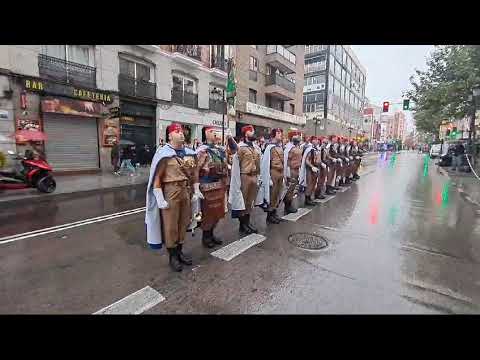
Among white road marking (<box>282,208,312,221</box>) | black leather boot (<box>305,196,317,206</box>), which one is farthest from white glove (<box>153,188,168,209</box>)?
black leather boot (<box>305,196,317,206</box>)

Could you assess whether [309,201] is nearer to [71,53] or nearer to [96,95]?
[96,95]

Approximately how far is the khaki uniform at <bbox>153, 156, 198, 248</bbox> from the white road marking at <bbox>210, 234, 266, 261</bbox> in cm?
82

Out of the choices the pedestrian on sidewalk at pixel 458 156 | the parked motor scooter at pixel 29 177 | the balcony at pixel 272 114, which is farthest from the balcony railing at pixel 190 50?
the pedestrian on sidewalk at pixel 458 156

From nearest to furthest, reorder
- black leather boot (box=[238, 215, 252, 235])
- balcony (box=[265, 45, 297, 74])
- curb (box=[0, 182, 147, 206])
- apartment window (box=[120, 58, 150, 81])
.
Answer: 1. black leather boot (box=[238, 215, 252, 235])
2. curb (box=[0, 182, 147, 206])
3. apartment window (box=[120, 58, 150, 81])
4. balcony (box=[265, 45, 297, 74])

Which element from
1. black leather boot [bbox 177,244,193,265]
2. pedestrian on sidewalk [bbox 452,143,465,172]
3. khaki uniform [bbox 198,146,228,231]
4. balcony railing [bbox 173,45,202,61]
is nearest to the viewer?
black leather boot [bbox 177,244,193,265]

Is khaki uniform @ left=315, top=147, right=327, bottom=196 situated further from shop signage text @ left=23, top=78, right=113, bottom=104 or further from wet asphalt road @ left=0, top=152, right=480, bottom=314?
shop signage text @ left=23, top=78, right=113, bottom=104

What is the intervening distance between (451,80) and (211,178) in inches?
838

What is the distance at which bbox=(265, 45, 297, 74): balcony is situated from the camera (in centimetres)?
2547

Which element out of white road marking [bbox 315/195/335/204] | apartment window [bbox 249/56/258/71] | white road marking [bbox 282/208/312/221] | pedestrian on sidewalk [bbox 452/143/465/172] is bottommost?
white road marking [bbox 282/208/312/221]

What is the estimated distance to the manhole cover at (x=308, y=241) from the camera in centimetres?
442

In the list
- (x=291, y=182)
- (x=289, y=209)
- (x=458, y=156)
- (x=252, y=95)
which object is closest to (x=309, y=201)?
(x=289, y=209)

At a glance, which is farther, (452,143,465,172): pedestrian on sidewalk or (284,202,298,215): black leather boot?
A: (452,143,465,172): pedestrian on sidewalk

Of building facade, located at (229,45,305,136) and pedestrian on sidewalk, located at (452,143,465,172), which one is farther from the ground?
building facade, located at (229,45,305,136)

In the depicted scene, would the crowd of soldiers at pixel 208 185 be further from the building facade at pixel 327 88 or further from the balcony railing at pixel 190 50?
the building facade at pixel 327 88
